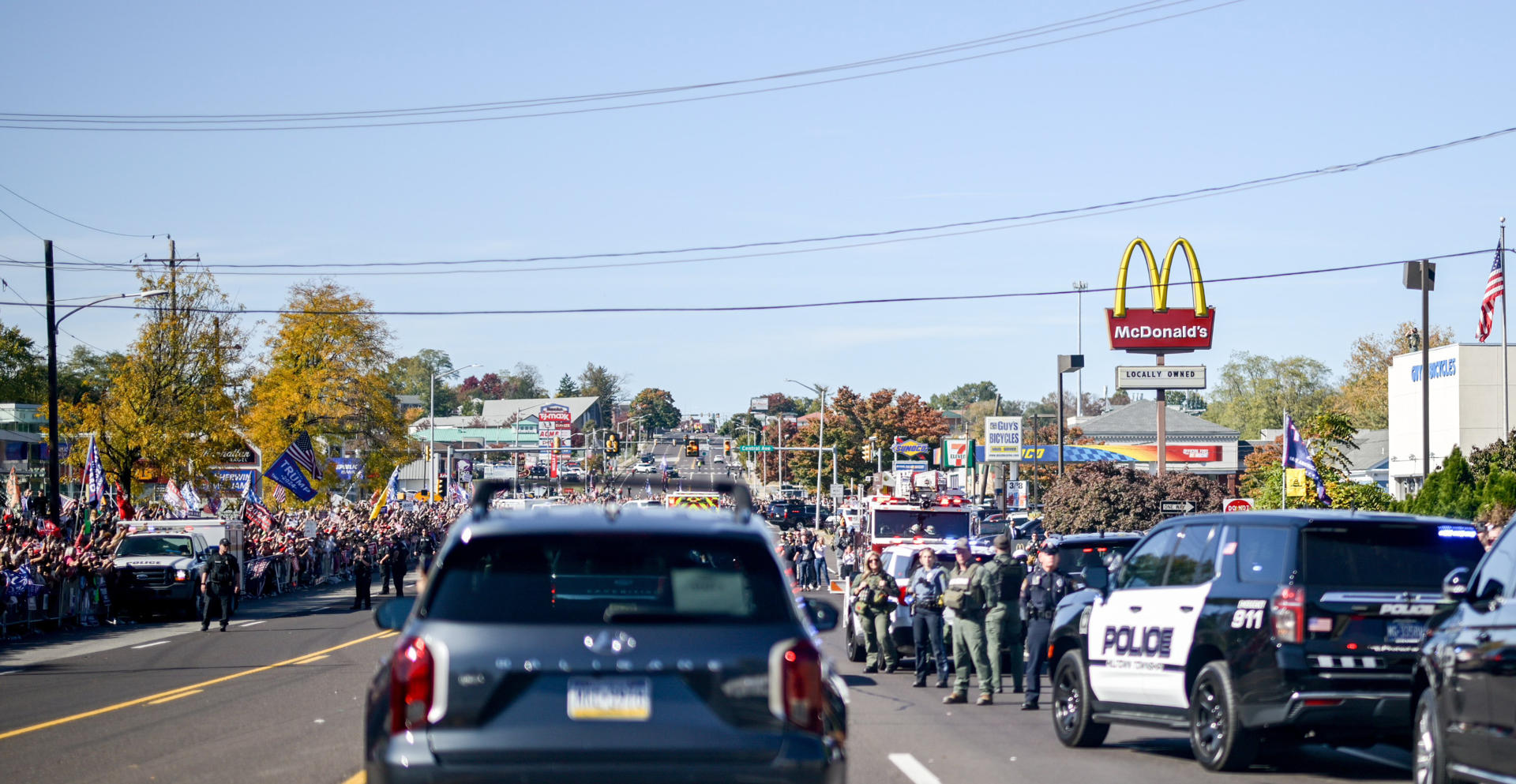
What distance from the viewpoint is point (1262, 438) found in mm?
113062

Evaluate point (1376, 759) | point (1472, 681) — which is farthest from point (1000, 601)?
point (1472, 681)

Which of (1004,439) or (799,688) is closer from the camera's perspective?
(799,688)

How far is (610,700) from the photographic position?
227 inches

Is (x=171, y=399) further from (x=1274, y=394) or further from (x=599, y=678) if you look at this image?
(x=1274, y=394)

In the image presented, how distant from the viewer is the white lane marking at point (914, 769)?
34.2 ft

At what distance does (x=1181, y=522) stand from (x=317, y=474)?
130ft

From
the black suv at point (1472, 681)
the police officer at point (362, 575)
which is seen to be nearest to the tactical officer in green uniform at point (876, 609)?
the black suv at point (1472, 681)

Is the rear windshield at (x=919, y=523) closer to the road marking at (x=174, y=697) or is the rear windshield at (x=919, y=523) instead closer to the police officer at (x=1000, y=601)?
the police officer at (x=1000, y=601)

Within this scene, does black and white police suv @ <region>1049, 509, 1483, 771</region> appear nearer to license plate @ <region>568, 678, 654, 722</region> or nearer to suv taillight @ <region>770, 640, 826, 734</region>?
suv taillight @ <region>770, 640, 826, 734</region>

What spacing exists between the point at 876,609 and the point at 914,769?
354 inches

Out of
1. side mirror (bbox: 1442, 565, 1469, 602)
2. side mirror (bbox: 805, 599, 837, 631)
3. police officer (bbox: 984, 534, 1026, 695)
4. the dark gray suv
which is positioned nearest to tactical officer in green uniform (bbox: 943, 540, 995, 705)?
police officer (bbox: 984, 534, 1026, 695)

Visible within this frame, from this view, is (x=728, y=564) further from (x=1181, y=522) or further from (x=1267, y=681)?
→ (x=1181, y=522)

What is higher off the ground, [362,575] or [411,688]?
[411,688]

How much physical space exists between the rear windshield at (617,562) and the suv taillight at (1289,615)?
4.97 meters
